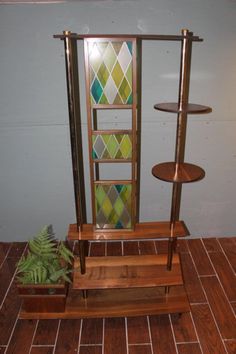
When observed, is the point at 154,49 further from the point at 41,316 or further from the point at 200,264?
the point at 41,316

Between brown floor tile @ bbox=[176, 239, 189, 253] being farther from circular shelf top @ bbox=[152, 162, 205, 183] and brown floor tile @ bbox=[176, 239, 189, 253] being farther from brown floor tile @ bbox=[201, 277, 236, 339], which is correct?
circular shelf top @ bbox=[152, 162, 205, 183]

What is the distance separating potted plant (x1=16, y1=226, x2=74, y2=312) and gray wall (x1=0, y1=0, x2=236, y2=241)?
0.69 m

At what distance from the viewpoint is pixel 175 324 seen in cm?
192

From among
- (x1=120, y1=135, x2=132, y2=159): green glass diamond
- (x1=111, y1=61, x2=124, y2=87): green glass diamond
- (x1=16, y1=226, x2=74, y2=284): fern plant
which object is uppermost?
(x1=111, y1=61, x2=124, y2=87): green glass diamond

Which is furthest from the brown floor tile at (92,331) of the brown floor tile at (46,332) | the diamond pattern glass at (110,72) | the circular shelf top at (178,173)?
the diamond pattern glass at (110,72)

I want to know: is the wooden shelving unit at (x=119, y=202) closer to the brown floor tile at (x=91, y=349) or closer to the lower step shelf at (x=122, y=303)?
the lower step shelf at (x=122, y=303)

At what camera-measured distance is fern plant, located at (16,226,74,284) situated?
183 centimetres

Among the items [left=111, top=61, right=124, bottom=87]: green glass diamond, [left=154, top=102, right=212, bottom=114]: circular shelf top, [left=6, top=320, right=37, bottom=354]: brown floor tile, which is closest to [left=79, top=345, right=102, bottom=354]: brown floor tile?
[left=6, top=320, right=37, bottom=354]: brown floor tile

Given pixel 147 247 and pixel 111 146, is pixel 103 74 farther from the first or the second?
pixel 147 247

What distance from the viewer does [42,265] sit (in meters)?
1.86

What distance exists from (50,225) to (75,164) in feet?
3.67

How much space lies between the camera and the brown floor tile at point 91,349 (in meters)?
1.75

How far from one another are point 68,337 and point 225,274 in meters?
1.26

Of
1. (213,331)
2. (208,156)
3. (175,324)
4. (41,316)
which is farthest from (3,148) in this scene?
(213,331)
